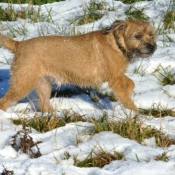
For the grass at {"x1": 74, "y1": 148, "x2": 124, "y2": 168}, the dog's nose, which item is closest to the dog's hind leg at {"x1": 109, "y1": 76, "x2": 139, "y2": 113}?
the dog's nose

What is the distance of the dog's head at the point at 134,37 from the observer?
575cm

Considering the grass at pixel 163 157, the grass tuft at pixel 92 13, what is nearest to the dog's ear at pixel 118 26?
the grass at pixel 163 157

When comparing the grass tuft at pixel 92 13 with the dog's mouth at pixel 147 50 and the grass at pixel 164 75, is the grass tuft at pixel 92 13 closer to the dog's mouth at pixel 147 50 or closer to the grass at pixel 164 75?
the grass at pixel 164 75

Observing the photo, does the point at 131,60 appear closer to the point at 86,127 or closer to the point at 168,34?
the point at 86,127

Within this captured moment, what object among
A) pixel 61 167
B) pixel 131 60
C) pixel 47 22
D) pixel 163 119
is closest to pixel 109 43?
pixel 131 60

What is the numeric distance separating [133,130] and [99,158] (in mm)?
585

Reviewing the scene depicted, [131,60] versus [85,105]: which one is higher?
[131,60]

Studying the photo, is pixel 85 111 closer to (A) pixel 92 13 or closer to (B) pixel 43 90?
(B) pixel 43 90

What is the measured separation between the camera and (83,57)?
19.2 feet

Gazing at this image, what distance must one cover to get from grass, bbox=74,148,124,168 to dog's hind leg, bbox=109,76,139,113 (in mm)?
1488

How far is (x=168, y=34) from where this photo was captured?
7652mm

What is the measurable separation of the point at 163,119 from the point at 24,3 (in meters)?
5.31

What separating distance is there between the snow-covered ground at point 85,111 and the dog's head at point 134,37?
2.03 feet

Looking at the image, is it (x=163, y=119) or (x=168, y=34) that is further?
(x=168, y=34)
